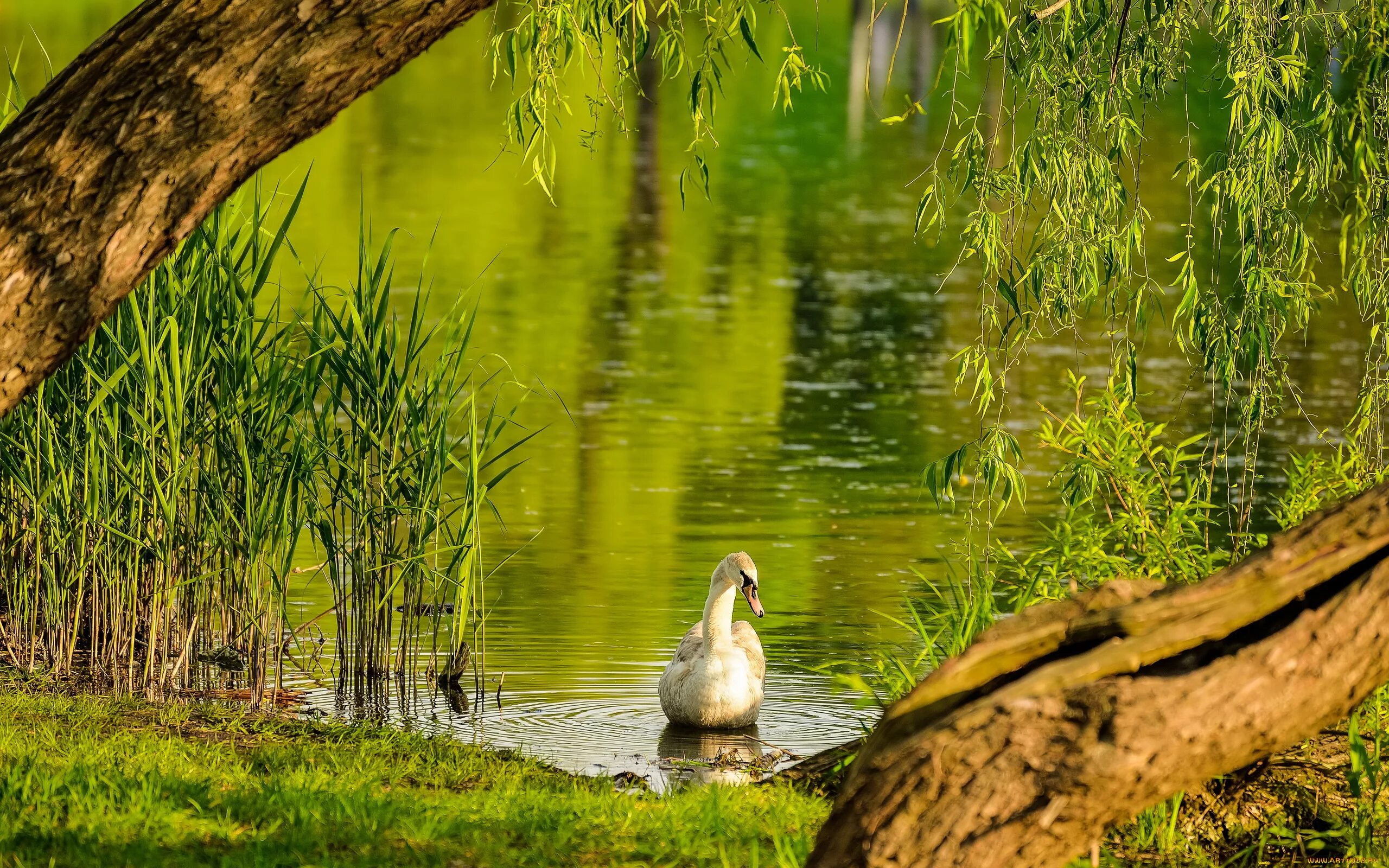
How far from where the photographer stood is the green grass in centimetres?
491

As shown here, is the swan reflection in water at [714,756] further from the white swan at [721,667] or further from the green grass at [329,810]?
the green grass at [329,810]

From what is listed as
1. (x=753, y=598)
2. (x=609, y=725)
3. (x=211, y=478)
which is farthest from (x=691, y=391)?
(x=211, y=478)

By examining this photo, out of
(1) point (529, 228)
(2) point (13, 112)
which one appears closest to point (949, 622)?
(2) point (13, 112)

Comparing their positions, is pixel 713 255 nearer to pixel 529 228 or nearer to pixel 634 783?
pixel 529 228

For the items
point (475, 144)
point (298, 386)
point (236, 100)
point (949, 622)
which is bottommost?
point (949, 622)

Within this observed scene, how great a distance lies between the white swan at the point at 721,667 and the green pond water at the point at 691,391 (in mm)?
116

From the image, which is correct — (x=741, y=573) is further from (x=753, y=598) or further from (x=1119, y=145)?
(x=1119, y=145)

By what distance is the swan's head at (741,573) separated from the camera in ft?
27.8

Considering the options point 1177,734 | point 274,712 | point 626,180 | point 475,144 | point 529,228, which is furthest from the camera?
point 475,144

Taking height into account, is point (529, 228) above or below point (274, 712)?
above

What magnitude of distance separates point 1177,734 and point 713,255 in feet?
80.1

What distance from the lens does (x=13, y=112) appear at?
7750 millimetres

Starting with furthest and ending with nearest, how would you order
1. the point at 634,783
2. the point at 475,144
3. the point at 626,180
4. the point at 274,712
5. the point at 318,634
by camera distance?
the point at 475,144 → the point at 626,180 → the point at 318,634 → the point at 274,712 → the point at 634,783

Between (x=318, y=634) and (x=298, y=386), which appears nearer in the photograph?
(x=298, y=386)
